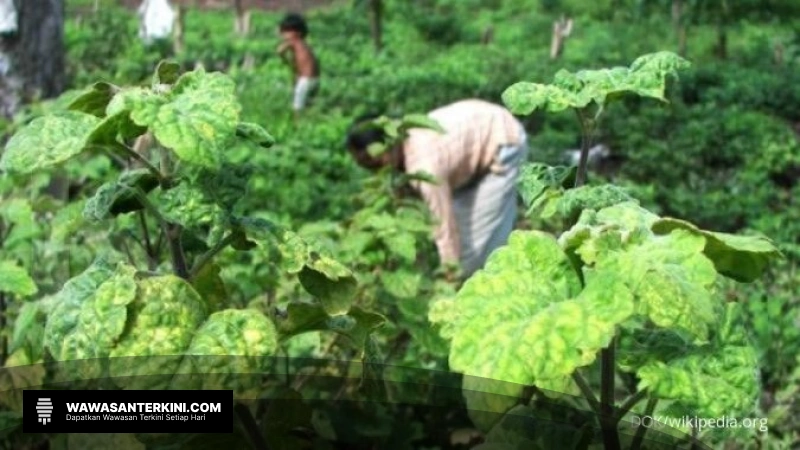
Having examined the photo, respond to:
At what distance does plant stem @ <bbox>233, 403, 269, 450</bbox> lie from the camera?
5.05 feet

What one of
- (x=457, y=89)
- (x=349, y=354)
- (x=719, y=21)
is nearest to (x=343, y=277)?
(x=349, y=354)

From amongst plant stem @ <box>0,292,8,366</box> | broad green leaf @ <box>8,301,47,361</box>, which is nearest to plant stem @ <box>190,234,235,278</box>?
broad green leaf @ <box>8,301,47,361</box>

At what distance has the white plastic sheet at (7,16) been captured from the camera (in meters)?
6.06

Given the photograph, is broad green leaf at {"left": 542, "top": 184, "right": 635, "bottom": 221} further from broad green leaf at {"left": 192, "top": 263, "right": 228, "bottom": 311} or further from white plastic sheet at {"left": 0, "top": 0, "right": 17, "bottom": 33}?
white plastic sheet at {"left": 0, "top": 0, "right": 17, "bottom": 33}

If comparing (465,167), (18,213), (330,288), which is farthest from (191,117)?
(465,167)

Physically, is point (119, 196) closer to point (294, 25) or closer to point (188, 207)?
point (188, 207)

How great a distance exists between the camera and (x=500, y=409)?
138 cm

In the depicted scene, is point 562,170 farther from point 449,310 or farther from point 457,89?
point 457,89

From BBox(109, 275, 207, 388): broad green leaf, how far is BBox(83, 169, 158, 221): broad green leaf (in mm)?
146

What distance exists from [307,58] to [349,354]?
953 centimetres

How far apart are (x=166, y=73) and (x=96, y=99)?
0.33 feet

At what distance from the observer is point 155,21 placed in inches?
634

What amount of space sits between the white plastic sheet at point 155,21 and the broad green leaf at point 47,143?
48.8 feet

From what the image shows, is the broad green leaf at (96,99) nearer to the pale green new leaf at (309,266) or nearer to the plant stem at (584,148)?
the pale green new leaf at (309,266)
